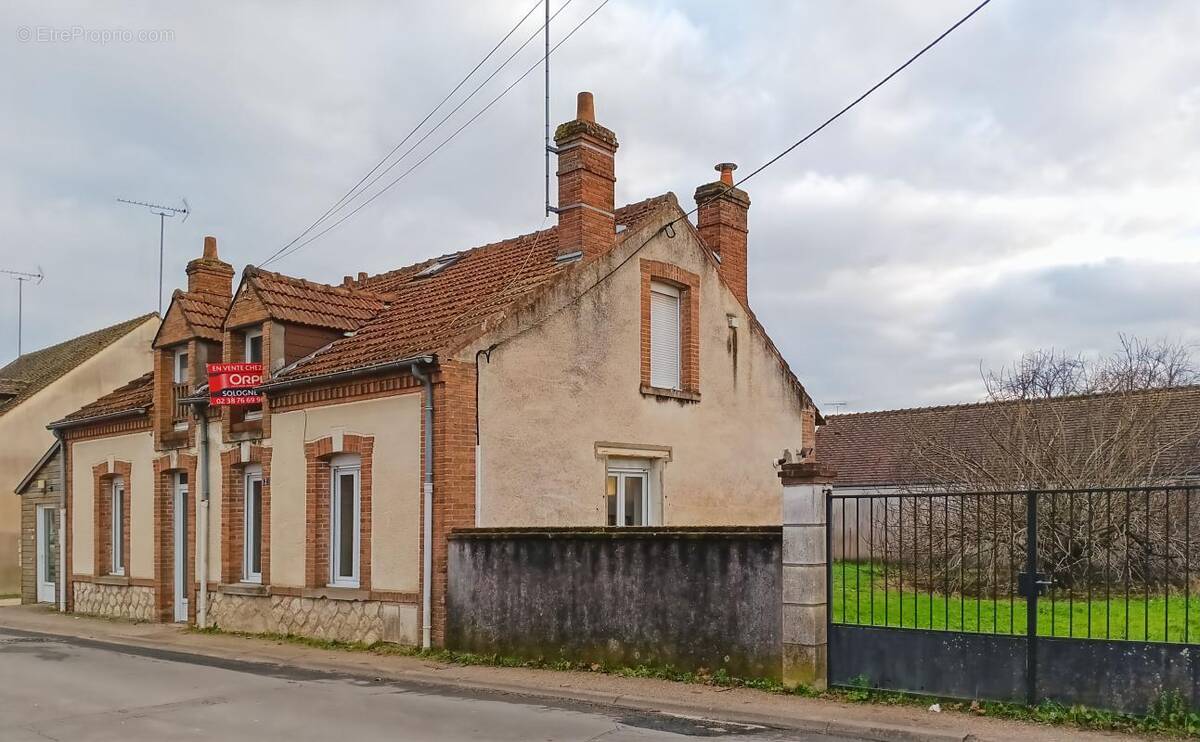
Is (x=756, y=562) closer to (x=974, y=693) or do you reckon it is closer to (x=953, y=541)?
(x=974, y=693)

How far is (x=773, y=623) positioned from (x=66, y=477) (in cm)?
1728

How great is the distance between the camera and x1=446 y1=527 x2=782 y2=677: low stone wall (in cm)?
1062

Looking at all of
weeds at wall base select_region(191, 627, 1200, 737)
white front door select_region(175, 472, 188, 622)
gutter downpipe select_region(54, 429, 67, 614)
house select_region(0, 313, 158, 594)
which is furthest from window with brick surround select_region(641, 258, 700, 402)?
house select_region(0, 313, 158, 594)

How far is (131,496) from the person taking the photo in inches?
792

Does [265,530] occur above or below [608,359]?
below

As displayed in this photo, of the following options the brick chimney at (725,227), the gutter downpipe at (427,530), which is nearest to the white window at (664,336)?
the brick chimney at (725,227)

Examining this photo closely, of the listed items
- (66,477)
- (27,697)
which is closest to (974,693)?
(27,697)

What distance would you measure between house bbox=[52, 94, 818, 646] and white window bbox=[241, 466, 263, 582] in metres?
0.03

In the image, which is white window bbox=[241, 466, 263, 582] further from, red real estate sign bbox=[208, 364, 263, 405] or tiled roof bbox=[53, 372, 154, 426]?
tiled roof bbox=[53, 372, 154, 426]

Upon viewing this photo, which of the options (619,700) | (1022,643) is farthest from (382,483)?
(1022,643)

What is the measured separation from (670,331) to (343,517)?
5.82 m

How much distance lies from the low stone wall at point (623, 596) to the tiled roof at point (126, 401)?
31.1 feet

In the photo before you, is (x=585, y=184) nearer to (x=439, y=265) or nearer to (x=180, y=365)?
(x=439, y=265)

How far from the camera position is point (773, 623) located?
10.4m
